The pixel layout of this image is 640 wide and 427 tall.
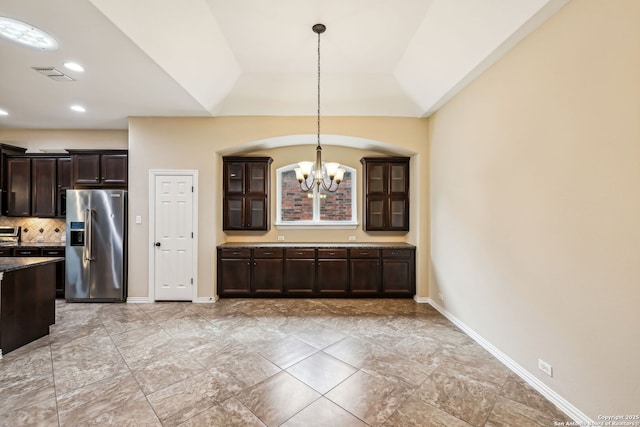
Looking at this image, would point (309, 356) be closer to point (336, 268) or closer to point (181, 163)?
point (336, 268)

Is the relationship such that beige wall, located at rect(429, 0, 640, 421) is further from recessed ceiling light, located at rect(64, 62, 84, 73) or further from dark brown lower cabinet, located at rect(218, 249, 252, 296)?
recessed ceiling light, located at rect(64, 62, 84, 73)

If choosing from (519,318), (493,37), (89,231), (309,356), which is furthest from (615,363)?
(89,231)

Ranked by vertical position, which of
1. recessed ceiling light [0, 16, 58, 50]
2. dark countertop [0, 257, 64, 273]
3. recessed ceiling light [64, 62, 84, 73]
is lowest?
dark countertop [0, 257, 64, 273]

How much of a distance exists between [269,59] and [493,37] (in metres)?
2.63

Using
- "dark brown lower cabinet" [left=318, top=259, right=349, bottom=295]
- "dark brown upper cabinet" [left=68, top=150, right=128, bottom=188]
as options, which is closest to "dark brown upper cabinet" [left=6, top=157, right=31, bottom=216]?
"dark brown upper cabinet" [left=68, top=150, right=128, bottom=188]

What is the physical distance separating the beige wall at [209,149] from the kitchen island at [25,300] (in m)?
1.10

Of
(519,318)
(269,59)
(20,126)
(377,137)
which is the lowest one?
(519,318)

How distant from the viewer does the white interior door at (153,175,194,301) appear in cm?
435

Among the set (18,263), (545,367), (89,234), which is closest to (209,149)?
(89,234)

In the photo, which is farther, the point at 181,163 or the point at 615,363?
the point at 181,163

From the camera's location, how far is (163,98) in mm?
3660

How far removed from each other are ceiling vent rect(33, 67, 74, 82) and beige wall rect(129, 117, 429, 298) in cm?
118

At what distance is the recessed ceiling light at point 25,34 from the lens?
2.22 meters

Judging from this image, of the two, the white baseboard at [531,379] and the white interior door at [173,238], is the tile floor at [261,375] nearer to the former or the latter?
the white baseboard at [531,379]
